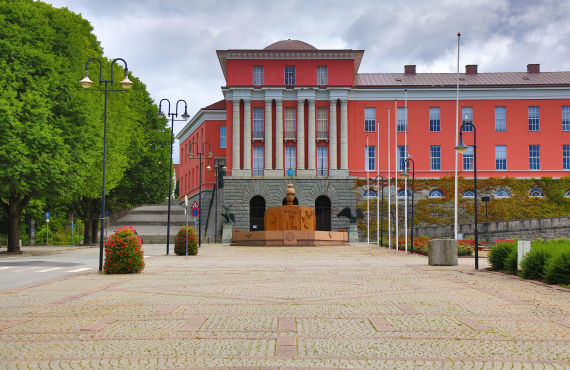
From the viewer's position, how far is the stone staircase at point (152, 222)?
180 feet

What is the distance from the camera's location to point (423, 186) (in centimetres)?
6275

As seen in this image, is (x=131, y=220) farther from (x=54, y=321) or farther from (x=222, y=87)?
(x=54, y=321)

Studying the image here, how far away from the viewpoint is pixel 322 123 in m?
63.5

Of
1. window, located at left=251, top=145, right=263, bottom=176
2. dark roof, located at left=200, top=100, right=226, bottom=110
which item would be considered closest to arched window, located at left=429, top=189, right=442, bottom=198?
window, located at left=251, top=145, right=263, bottom=176

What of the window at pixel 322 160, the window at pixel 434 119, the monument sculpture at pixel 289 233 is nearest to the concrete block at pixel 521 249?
the monument sculpture at pixel 289 233

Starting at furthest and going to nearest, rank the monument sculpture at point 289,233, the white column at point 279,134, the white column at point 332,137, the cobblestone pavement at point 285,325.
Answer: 1. the white column at point 279,134
2. the white column at point 332,137
3. the monument sculpture at point 289,233
4. the cobblestone pavement at point 285,325

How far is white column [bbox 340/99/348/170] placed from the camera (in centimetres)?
6206

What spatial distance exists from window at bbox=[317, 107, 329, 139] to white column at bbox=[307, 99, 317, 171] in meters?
0.91

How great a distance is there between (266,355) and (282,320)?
8.41 feet

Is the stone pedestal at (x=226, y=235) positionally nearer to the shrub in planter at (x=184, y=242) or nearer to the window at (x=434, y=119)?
the shrub in planter at (x=184, y=242)

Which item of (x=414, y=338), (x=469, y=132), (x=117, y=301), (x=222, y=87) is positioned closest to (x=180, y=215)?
(x=222, y=87)

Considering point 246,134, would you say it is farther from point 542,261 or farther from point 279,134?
point 542,261

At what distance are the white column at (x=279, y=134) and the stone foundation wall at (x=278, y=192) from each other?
208 centimetres

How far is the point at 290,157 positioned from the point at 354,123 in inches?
303
